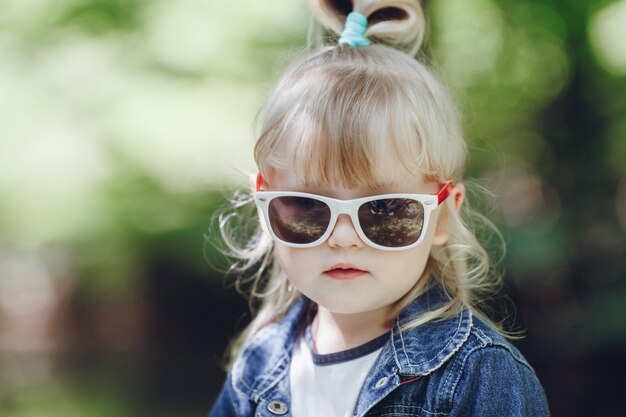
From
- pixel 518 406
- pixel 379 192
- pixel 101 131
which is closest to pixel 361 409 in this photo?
pixel 518 406

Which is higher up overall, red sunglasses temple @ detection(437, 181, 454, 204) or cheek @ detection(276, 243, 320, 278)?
red sunglasses temple @ detection(437, 181, 454, 204)

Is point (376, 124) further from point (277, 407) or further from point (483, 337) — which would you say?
point (277, 407)

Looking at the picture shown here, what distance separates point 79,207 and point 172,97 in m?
0.86

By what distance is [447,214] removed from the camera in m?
1.76

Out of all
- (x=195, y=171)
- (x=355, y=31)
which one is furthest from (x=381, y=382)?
(x=195, y=171)

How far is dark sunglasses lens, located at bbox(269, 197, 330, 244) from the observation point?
1.58 metres

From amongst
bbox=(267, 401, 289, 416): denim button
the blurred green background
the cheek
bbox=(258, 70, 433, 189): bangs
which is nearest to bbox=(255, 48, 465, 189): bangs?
bbox=(258, 70, 433, 189): bangs

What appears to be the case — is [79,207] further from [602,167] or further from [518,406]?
[518,406]

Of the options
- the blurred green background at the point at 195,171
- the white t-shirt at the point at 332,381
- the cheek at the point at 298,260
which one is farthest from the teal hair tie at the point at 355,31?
the blurred green background at the point at 195,171

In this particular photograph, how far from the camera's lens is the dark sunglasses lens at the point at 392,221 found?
1.56m

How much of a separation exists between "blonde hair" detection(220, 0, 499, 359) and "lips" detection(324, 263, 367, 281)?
0.53 feet

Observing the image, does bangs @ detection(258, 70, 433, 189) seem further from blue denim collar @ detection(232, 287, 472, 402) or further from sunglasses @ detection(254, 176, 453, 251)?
blue denim collar @ detection(232, 287, 472, 402)

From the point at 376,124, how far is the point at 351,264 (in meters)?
0.29

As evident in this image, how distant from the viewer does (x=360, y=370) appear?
1.71 m
